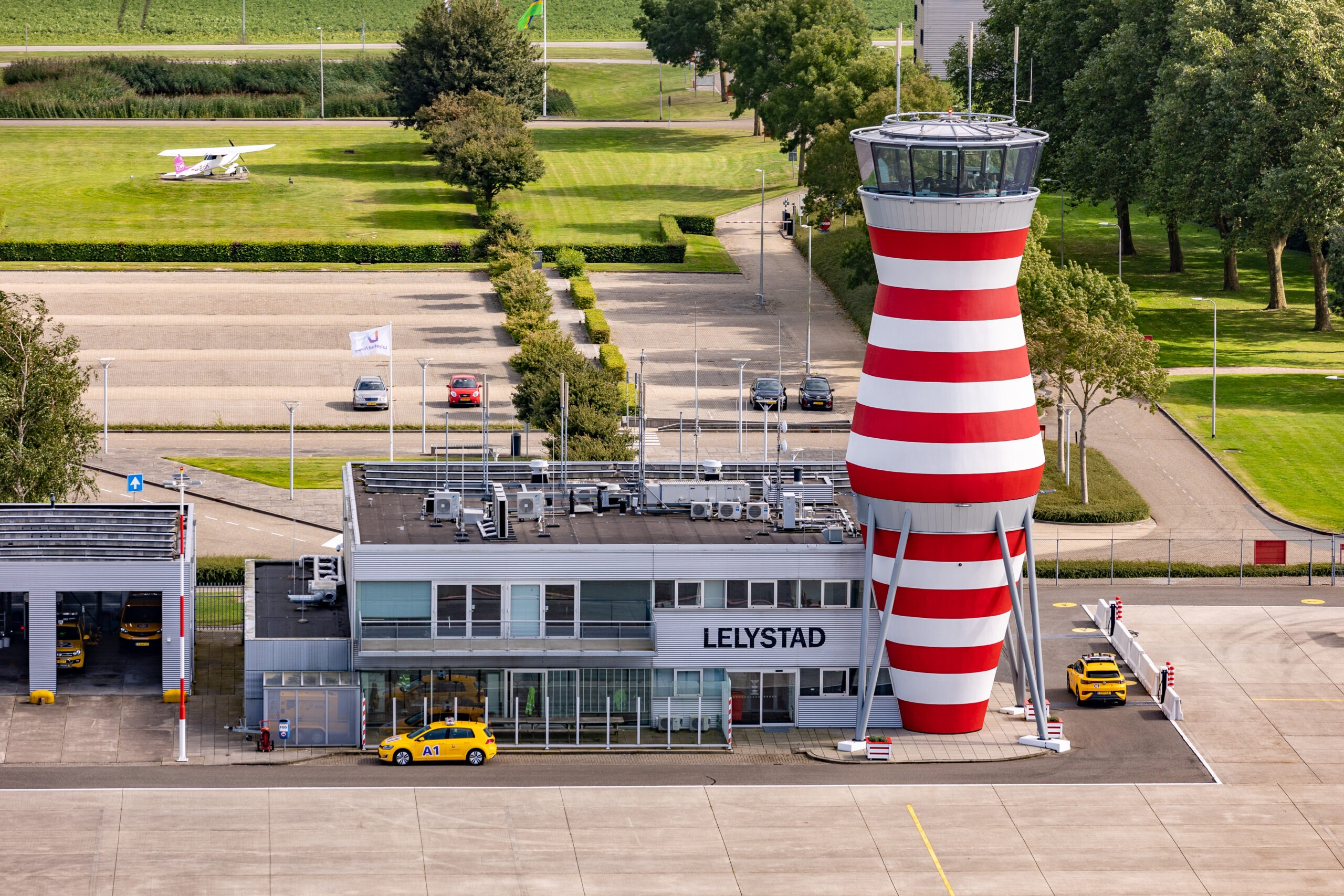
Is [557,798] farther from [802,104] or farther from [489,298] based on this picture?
[802,104]

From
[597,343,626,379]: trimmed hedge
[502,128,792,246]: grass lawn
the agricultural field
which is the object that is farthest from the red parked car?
[502,128,792,246]: grass lawn

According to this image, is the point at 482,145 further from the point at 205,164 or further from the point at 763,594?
the point at 763,594

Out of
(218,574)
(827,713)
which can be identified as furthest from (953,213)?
(218,574)

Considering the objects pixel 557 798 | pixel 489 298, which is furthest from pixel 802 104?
pixel 557 798

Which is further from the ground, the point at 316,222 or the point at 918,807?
the point at 316,222

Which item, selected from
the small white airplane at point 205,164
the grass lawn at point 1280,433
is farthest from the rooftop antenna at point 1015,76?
the small white airplane at point 205,164

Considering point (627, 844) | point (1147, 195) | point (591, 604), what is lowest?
point (627, 844)

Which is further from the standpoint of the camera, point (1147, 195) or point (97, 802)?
point (1147, 195)
